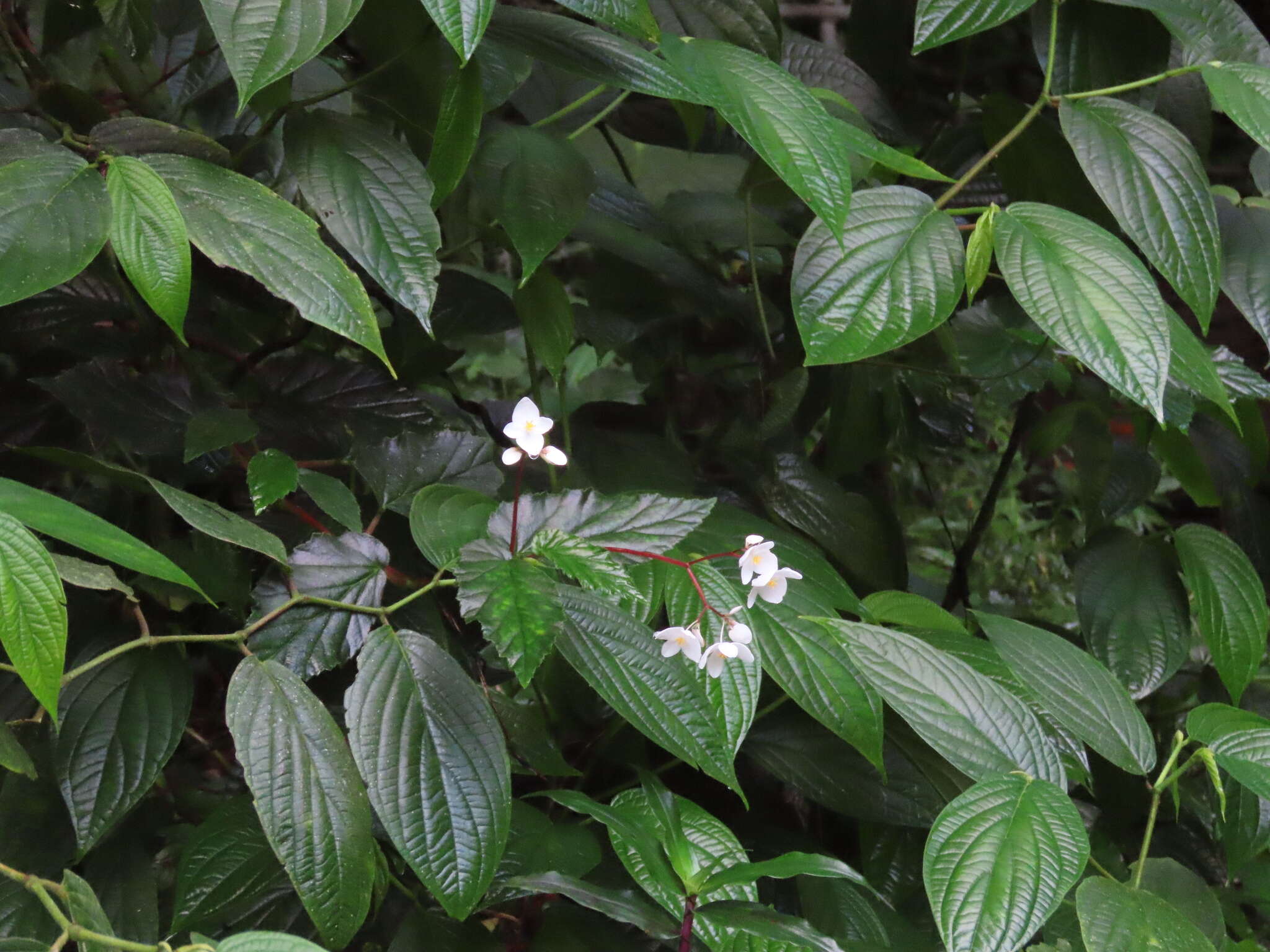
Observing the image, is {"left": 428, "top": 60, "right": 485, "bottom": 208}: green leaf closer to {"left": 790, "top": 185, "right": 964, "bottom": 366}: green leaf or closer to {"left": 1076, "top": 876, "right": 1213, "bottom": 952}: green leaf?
{"left": 790, "top": 185, "right": 964, "bottom": 366}: green leaf

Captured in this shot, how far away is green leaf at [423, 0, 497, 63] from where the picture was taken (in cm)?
53

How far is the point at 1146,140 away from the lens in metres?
0.78

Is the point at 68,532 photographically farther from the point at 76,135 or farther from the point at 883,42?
the point at 883,42

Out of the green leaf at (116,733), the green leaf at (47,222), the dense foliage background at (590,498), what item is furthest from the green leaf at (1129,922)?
the green leaf at (47,222)

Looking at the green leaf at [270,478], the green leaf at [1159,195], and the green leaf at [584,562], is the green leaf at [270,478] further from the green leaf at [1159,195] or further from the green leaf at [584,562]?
the green leaf at [1159,195]

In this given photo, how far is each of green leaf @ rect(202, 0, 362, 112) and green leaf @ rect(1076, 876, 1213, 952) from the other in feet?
2.07

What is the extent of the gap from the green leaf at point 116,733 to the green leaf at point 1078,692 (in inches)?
21.2

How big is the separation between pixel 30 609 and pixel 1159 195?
80 cm

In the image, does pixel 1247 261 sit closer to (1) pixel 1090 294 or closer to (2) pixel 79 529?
(1) pixel 1090 294

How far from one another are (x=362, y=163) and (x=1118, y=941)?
65 cm

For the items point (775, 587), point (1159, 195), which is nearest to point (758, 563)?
point (775, 587)

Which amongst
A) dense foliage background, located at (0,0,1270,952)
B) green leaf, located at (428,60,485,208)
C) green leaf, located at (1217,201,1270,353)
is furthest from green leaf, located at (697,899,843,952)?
green leaf, located at (1217,201,1270,353)

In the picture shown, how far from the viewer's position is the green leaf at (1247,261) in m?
0.85

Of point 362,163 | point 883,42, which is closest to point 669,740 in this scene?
point 362,163
